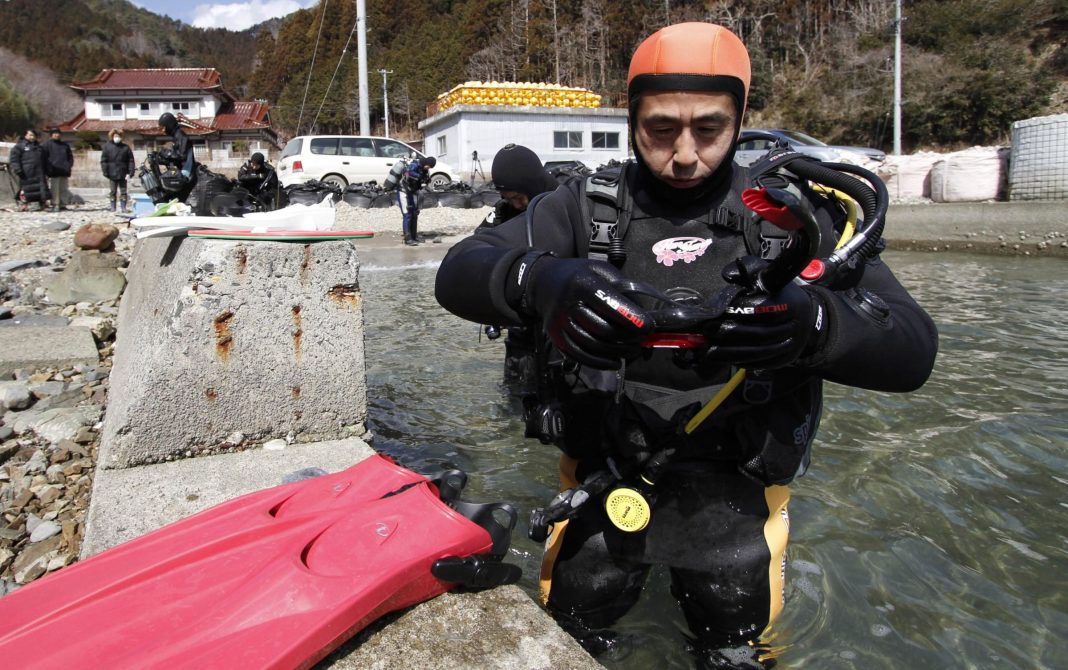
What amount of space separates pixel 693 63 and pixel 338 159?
1789 cm

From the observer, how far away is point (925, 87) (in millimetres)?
23562

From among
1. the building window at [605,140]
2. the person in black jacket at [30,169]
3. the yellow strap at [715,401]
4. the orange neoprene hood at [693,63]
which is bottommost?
the yellow strap at [715,401]

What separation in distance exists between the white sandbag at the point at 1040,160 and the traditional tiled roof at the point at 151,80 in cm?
6244

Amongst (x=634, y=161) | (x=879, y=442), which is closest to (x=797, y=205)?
(x=634, y=161)

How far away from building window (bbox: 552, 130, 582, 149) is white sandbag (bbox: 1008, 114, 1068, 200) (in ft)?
60.1

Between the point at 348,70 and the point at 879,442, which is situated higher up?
the point at 348,70

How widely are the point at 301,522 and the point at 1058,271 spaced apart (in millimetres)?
10298

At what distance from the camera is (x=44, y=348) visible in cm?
425

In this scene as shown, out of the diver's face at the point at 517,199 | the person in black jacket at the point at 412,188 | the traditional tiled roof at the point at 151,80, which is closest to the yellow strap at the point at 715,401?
the diver's face at the point at 517,199

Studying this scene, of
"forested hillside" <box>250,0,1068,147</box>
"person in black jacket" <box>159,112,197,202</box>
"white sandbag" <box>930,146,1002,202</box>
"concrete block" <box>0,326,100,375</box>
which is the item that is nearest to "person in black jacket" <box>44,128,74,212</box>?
"forested hillside" <box>250,0,1068,147</box>

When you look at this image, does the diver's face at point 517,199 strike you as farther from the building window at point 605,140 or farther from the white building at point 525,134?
the building window at point 605,140

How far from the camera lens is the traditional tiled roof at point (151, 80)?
5741cm

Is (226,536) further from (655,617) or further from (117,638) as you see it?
(655,617)

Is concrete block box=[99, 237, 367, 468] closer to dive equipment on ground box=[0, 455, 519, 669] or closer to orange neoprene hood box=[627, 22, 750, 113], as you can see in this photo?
dive equipment on ground box=[0, 455, 519, 669]
